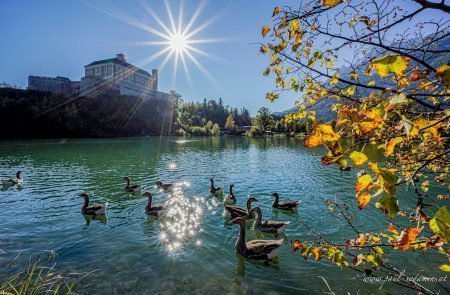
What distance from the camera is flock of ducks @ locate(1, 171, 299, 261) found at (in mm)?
10125

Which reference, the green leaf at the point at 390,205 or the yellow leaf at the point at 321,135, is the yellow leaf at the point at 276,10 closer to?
the yellow leaf at the point at 321,135

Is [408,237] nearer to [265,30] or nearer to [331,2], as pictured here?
[331,2]

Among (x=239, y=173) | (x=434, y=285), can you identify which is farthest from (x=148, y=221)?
(x=239, y=173)

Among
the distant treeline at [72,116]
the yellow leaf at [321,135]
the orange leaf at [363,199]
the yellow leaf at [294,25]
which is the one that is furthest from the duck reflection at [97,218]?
the distant treeline at [72,116]

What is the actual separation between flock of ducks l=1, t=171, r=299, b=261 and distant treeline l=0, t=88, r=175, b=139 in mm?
77874

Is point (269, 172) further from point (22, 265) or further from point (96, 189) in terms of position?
point (22, 265)

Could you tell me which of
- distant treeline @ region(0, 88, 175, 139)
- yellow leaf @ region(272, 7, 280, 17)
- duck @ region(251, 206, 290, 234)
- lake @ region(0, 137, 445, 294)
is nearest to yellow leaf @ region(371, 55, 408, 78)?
yellow leaf @ region(272, 7, 280, 17)

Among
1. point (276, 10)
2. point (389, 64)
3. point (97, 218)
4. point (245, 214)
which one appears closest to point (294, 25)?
point (276, 10)

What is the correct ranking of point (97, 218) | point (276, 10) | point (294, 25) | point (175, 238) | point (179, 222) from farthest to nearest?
1. point (97, 218)
2. point (179, 222)
3. point (175, 238)
4. point (294, 25)
5. point (276, 10)

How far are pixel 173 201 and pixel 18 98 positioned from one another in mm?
102783

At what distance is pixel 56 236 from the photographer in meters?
12.0

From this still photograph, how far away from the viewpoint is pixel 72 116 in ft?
319

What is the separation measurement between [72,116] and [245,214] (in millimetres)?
101619

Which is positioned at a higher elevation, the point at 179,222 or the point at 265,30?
the point at 265,30
